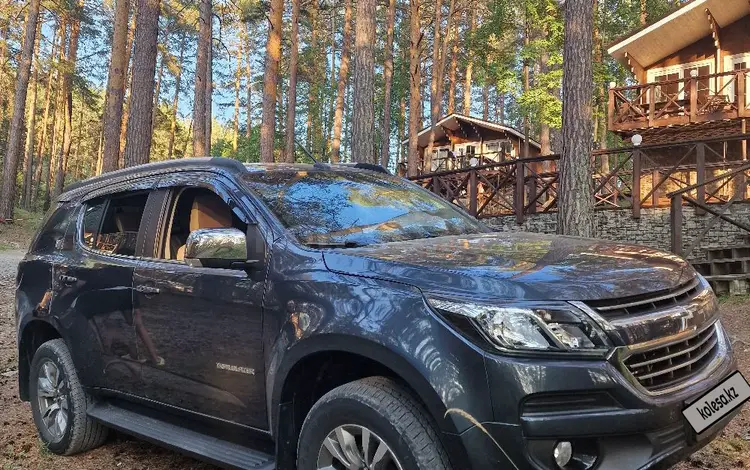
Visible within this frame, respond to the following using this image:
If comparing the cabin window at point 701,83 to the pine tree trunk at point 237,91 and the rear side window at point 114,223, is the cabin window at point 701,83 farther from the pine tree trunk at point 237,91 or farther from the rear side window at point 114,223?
the pine tree trunk at point 237,91

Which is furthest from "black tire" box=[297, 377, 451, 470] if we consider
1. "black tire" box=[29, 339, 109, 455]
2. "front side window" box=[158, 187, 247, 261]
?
"black tire" box=[29, 339, 109, 455]

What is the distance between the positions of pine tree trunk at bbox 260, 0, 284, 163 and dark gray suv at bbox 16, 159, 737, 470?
1319 centimetres

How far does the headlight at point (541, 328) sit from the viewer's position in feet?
7.03

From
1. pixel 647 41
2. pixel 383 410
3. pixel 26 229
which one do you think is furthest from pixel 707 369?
pixel 26 229

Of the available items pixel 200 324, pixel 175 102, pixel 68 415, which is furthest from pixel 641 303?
pixel 175 102

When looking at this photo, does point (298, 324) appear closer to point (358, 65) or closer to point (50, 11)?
point (358, 65)

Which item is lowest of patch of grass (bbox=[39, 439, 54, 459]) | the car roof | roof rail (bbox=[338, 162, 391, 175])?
patch of grass (bbox=[39, 439, 54, 459])

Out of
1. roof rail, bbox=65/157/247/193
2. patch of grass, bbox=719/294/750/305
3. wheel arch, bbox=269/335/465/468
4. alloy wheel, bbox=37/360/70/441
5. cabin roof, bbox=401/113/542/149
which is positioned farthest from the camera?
cabin roof, bbox=401/113/542/149

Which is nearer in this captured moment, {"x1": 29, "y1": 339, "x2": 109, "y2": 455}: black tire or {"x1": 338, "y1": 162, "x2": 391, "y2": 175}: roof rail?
{"x1": 29, "y1": 339, "x2": 109, "y2": 455}: black tire

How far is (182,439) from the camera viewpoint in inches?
129

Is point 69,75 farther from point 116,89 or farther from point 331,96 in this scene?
point 331,96

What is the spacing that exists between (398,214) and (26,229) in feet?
80.4

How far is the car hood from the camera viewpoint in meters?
2.25

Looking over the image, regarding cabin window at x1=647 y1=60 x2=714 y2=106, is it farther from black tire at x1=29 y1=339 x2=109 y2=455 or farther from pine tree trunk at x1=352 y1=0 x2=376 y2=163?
black tire at x1=29 y1=339 x2=109 y2=455
